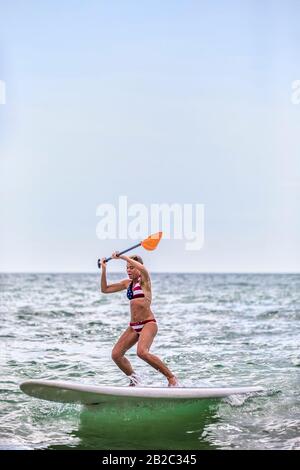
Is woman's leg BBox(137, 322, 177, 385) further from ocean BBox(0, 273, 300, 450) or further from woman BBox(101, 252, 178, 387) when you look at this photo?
ocean BBox(0, 273, 300, 450)

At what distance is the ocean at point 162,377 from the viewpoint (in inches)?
245

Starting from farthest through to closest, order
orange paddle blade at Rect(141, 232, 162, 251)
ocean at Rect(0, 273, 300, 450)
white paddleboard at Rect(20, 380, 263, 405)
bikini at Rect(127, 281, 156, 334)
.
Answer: orange paddle blade at Rect(141, 232, 162, 251), bikini at Rect(127, 281, 156, 334), white paddleboard at Rect(20, 380, 263, 405), ocean at Rect(0, 273, 300, 450)

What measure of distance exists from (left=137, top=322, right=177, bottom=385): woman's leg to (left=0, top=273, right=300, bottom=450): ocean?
1.00ft

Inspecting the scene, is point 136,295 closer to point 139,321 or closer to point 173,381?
point 139,321

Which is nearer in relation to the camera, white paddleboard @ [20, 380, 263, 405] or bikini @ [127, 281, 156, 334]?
white paddleboard @ [20, 380, 263, 405]

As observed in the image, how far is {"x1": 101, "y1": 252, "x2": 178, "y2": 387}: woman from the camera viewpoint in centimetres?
657

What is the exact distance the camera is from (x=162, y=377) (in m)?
9.16

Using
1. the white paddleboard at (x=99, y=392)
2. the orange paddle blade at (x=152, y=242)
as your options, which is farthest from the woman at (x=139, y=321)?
the orange paddle blade at (x=152, y=242)

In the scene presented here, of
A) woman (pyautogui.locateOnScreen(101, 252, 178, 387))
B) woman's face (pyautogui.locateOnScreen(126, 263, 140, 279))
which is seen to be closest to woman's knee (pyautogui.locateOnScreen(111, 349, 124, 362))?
woman (pyautogui.locateOnScreen(101, 252, 178, 387))

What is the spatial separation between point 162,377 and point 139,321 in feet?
8.69

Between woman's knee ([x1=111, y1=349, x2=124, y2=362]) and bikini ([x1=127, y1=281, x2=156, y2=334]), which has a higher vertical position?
bikini ([x1=127, y1=281, x2=156, y2=334])

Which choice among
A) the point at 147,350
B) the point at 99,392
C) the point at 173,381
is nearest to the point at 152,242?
the point at 147,350
